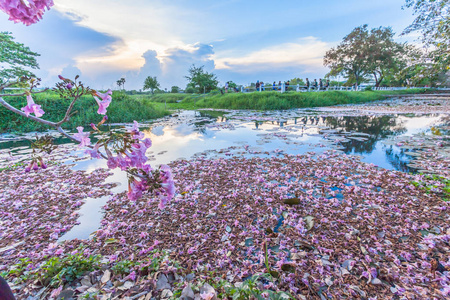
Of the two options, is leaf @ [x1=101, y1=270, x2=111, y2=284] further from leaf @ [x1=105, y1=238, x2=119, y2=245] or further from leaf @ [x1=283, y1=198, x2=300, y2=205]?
leaf @ [x1=283, y1=198, x2=300, y2=205]

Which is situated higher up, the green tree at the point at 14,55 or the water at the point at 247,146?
the green tree at the point at 14,55

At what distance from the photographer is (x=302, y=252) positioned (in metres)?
2.64

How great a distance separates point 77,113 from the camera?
1375 cm

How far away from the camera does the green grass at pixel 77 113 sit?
11680 millimetres

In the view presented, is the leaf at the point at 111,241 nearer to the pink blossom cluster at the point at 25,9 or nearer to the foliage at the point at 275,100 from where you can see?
the pink blossom cluster at the point at 25,9

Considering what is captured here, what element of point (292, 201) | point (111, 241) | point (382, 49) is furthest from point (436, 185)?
point (382, 49)

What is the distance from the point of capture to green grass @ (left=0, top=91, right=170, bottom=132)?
11.7 m

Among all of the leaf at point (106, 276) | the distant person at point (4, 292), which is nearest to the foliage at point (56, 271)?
the leaf at point (106, 276)

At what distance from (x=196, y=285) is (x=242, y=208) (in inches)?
68.6

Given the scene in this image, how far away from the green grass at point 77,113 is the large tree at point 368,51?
41201 millimetres

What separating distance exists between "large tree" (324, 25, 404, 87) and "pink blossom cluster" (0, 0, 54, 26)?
163 feet

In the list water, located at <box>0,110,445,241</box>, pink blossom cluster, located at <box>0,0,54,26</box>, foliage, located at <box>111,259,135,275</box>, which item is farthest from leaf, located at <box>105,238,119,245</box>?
pink blossom cluster, located at <box>0,0,54,26</box>

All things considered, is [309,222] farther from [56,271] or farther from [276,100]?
[276,100]

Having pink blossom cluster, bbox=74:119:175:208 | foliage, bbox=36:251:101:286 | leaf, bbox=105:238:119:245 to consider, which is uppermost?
pink blossom cluster, bbox=74:119:175:208
